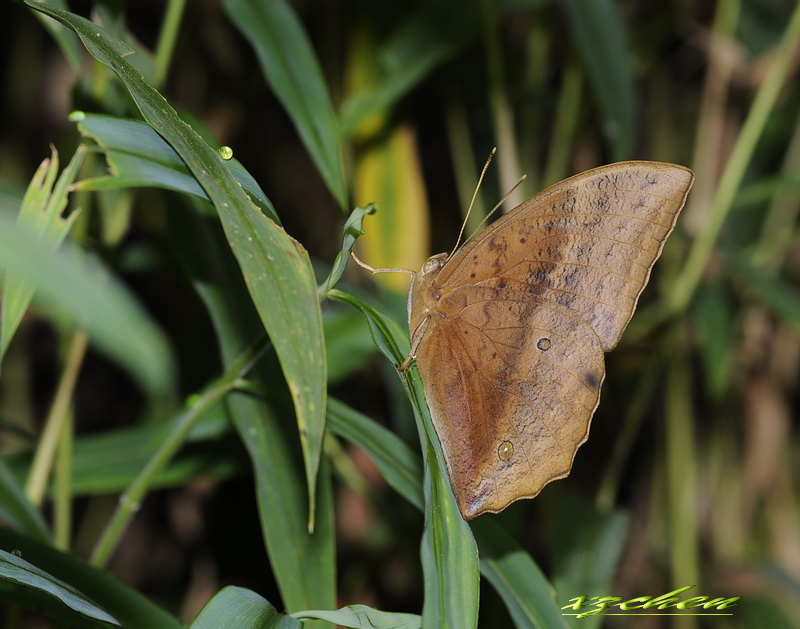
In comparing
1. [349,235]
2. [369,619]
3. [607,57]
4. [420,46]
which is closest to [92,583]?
[369,619]

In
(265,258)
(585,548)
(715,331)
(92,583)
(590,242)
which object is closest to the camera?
(265,258)

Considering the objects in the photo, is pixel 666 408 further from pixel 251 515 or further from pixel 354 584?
pixel 251 515

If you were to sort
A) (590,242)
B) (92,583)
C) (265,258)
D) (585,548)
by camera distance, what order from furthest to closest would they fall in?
(585,548), (590,242), (92,583), (265,258)

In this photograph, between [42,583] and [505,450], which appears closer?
[42,583]

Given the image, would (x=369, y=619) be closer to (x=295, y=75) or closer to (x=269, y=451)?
(x=269, y=451)

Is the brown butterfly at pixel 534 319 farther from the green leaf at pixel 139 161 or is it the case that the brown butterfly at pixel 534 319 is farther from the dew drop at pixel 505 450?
the green leaf at pixel 139 161

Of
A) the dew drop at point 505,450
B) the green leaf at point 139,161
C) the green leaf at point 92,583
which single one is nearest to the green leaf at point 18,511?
the green leaf at point 92,583
